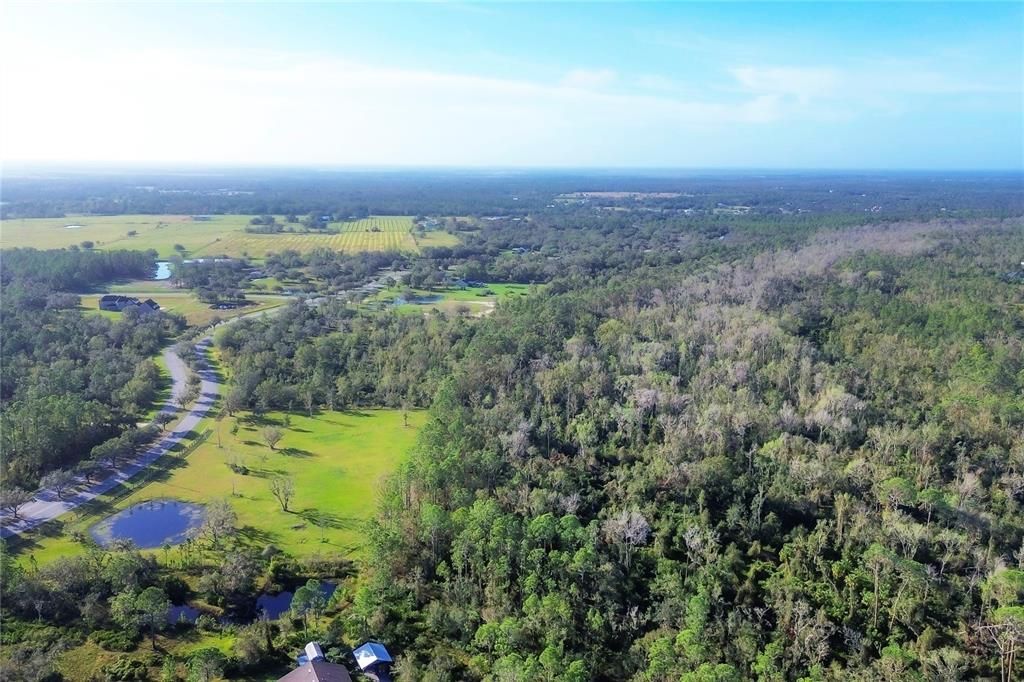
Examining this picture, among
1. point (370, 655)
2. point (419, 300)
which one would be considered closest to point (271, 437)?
point (370, 655)

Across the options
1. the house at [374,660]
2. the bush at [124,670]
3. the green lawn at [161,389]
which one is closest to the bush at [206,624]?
the bush at [124,670]

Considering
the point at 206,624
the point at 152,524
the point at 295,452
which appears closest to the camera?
the point at 206,624

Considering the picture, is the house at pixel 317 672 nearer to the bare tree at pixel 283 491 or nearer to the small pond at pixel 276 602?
the small pond at pixel 276 602

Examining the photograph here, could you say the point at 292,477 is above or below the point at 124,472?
below

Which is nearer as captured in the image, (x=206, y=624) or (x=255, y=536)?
(x=206, y=624)

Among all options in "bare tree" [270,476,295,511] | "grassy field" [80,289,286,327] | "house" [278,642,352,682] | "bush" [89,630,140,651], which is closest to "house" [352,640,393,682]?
"house" [278,642,352,682]

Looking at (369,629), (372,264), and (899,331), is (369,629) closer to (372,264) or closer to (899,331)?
(899,331)

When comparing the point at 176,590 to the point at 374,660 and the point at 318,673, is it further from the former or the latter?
the point at 374,660

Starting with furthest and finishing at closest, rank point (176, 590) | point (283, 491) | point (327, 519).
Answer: point (283, 491), point (327, 519), point (176, 590)
